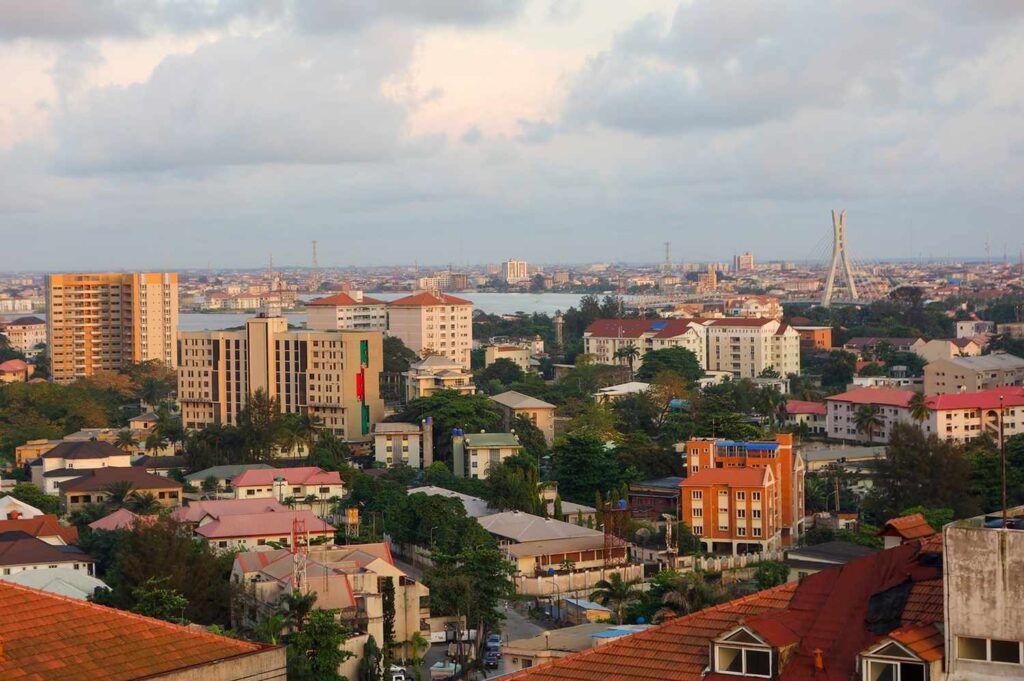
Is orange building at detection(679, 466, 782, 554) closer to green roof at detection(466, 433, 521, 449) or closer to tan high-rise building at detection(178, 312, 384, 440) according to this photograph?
green roof at detection(466, 433, 521, 449)

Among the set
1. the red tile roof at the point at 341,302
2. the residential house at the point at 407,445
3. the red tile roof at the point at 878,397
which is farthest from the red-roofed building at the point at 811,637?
the red tile roof at the point at 341,302

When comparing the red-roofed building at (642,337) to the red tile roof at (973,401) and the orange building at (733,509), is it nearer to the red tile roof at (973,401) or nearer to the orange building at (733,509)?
the red tile roof at (973,401)

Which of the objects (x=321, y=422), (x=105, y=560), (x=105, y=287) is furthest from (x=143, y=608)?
(x=105, y=287)

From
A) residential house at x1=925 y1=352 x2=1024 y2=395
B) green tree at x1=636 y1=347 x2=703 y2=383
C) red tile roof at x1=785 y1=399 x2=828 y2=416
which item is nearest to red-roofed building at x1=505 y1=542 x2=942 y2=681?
red tile roof at x1=785 y1=399 x2=828 y2=416

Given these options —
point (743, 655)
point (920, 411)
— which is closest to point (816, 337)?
point (920, 411)

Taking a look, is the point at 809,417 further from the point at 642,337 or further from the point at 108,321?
the point at 108,321

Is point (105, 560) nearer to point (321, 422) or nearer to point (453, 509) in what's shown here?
point (453, 509)
